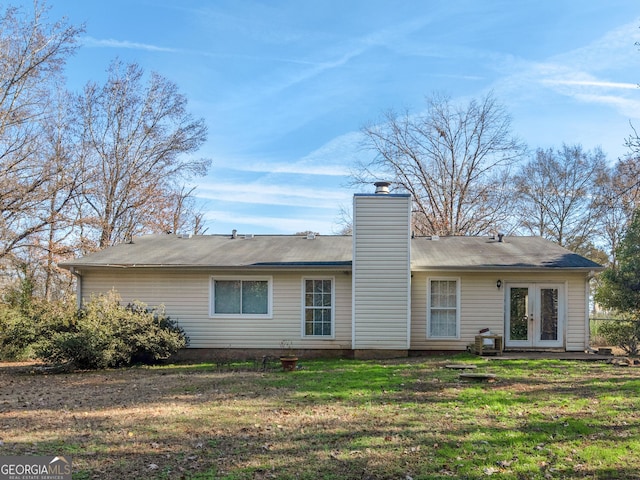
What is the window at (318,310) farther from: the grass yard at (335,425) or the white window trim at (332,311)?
the grass yard at (335,425)

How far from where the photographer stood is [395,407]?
7.45m

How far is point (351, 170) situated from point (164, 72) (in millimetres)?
11918

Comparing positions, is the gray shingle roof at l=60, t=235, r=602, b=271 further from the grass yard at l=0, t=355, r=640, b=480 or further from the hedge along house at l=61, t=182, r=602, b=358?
the grass yard at l=0, t=355, r=640, b=480

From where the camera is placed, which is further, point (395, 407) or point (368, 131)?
point (368, 131)

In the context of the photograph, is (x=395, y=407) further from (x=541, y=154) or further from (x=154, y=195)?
(x=541, y=154)

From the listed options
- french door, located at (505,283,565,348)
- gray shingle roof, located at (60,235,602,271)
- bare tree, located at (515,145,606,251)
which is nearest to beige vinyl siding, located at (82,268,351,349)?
gray shingle roof, located at (60,235,602,271)

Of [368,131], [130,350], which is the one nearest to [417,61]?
[368,131]

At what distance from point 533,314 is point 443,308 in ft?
8.40

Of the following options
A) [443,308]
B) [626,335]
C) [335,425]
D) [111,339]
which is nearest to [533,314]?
[443,308]

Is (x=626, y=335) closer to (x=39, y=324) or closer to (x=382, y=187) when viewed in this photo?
(x=382, y=187)

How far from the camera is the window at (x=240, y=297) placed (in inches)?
559

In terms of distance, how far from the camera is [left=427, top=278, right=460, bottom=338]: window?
46.5 feet

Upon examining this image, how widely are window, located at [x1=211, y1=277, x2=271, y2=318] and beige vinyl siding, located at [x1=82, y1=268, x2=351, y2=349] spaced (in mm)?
179

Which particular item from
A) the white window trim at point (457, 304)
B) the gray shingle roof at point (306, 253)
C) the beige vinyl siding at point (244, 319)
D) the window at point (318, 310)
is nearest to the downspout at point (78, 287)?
the gray shingle roof at point (306, 253)
